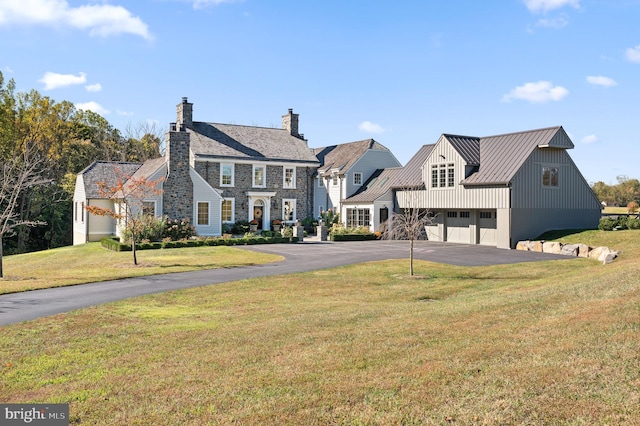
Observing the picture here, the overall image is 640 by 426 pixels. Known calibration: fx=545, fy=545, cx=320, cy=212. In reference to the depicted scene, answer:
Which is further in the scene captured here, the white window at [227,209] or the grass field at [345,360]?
the white window at [227,209]

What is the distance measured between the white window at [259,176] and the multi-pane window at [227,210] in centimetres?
275

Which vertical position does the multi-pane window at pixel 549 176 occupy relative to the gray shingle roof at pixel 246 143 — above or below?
below

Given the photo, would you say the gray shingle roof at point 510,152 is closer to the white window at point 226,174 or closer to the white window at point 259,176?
the white window at point 259,176

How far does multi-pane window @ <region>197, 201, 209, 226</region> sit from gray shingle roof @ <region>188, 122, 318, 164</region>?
450 centimetres

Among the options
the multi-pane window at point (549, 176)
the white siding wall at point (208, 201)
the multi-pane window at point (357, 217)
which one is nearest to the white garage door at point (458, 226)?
the multi-pane window at point (549, 176)

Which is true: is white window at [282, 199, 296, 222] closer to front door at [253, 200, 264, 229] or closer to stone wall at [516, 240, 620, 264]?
front door at [253, 200, 264, 229]

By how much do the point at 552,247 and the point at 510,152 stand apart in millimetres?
7485

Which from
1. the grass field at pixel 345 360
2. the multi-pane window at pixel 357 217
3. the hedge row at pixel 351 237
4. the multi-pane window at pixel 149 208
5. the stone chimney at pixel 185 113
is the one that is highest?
the stone chimney at pixel 185 113

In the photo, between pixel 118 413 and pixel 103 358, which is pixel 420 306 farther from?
pixel 118 413

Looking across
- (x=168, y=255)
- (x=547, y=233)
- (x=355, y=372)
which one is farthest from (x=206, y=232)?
(x=355, y=372)

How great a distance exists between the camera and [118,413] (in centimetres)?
685

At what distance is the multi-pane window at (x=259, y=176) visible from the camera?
43.9m

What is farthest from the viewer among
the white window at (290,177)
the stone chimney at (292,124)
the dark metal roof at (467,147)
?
the stone chimney at (292,124)

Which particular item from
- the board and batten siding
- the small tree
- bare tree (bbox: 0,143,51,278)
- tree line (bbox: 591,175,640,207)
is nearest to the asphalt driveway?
the board and batten siding
